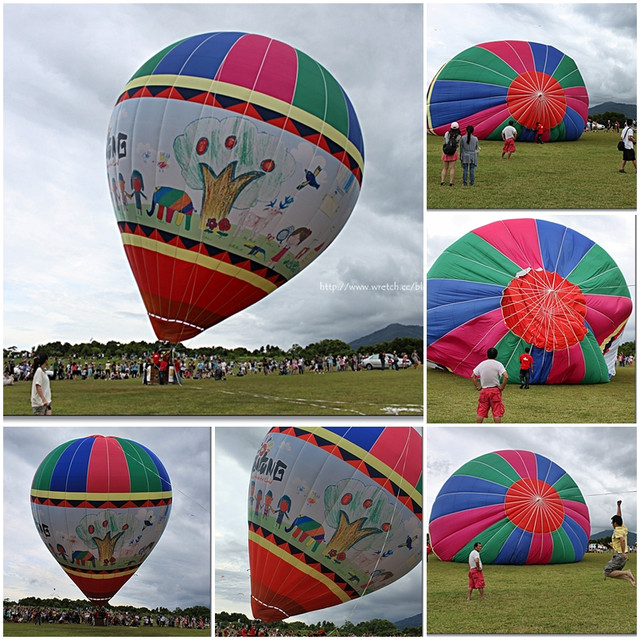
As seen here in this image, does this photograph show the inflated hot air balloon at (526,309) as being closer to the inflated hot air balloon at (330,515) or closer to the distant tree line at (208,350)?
the distant tree line at (208,350)

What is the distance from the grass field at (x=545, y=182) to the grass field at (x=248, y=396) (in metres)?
1.45

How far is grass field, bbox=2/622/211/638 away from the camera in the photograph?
6.36 m

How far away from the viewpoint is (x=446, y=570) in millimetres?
6484

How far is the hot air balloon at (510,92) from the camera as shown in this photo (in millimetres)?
6969

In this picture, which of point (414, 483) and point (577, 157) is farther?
point (577, 157)

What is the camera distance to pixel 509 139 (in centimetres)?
711

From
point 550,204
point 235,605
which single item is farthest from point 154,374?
point 550,204

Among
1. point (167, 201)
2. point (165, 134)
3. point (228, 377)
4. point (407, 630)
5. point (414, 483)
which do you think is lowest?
point (407, 630)

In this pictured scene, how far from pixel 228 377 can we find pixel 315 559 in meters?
1.66

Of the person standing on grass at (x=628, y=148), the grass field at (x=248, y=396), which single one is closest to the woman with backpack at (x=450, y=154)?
the person standing on grass at (x=628, y=148)

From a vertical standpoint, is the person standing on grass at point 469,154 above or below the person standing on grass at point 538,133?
below

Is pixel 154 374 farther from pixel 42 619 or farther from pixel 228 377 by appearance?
pixel 42 619

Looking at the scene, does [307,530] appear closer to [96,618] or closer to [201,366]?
[201,366]

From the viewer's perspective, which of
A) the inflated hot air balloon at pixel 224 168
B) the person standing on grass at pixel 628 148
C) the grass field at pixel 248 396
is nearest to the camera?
the inflated hot air balloon at pixel 224 168
